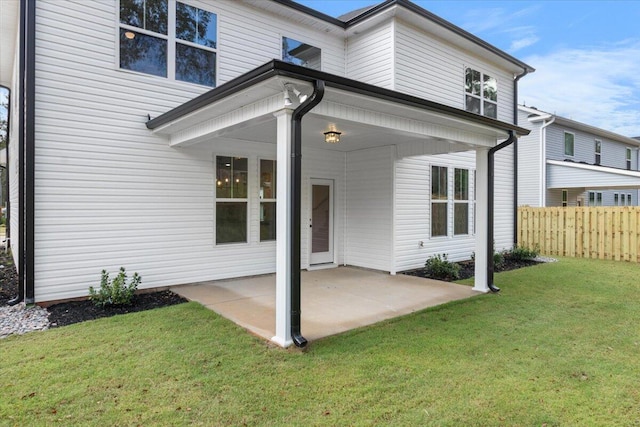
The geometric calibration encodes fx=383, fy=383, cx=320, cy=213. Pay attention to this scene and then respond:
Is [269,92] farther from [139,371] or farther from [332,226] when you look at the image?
[332,226]

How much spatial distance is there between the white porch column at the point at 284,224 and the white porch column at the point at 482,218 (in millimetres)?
4151

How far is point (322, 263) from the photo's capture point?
29.3 feet

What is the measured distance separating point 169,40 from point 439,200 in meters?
6.86

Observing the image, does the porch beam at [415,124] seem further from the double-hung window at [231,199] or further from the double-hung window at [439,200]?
the double-hung window at [231,199]

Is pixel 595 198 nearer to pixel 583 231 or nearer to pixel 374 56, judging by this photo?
pixel 583 231

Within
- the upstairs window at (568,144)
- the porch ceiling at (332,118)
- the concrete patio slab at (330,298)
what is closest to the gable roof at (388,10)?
the porch ceiling at (332,118)

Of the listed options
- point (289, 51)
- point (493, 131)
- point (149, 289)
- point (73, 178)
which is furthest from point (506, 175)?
point (73, 178)

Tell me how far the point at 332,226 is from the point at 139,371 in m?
6.04

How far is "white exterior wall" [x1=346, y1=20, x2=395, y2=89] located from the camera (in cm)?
824

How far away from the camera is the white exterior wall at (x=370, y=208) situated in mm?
8422

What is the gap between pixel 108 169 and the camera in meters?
6.18

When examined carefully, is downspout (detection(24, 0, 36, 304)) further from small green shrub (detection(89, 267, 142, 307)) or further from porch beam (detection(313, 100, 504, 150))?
porch beam (detection(313, 100, 504, 150))

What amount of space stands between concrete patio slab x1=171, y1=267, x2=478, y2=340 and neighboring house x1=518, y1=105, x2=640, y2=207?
39.1ft

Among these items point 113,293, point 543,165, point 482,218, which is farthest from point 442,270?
point 543,165
